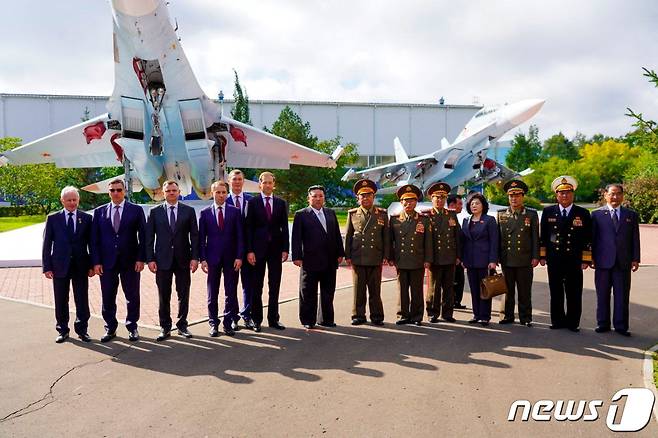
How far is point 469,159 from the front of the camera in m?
20.1

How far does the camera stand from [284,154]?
1573 cm

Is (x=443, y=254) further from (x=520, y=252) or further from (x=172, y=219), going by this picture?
(x=172, y=219)

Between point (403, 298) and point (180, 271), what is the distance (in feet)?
9.34

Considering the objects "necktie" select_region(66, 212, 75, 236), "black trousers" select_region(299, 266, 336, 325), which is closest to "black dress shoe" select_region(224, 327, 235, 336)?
"black trousers" select_region(299, 266, 336, 325)

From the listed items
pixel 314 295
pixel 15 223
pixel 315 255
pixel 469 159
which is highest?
pixel 469 159

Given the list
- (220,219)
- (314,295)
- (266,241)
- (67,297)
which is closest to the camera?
(67,297)

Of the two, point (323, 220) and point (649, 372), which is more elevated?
point (323, 220)

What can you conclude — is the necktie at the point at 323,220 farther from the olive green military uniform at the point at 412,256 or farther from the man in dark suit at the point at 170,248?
the man in dark suit at the point at 170,248

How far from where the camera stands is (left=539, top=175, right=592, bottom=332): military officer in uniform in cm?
558

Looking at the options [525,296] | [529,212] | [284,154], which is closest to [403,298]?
[525,296]

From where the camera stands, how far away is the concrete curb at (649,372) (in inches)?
140

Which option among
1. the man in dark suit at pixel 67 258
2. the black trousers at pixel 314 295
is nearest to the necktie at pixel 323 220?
the black trousers at pixel 314 295

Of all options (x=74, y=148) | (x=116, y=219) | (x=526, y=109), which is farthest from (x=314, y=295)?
(x=526, y=109)

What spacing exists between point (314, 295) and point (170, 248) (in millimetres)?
1847
